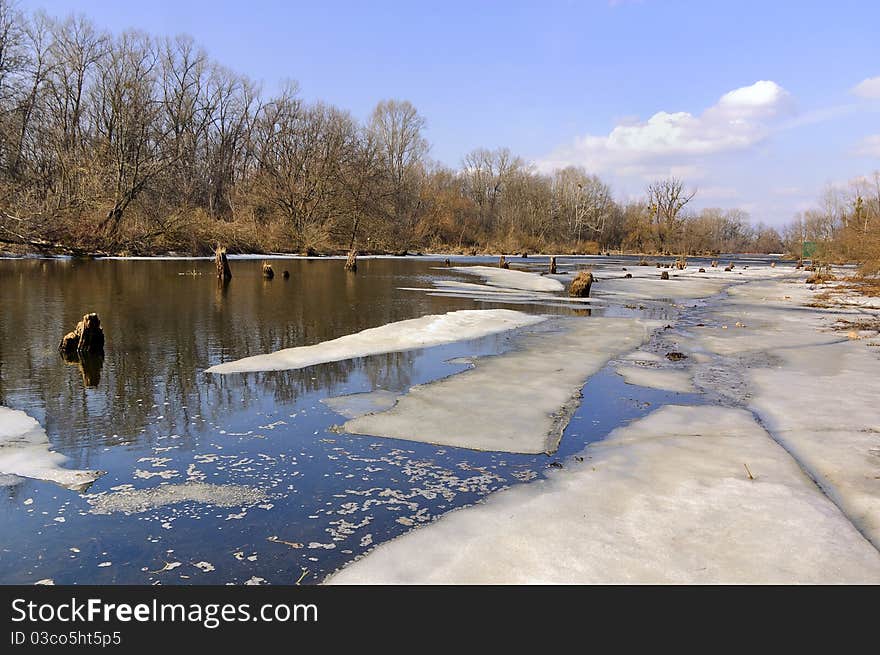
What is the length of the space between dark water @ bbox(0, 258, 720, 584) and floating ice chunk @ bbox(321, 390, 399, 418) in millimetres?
201

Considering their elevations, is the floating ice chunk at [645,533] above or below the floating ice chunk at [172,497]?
above

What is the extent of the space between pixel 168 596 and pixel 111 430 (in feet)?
11.2

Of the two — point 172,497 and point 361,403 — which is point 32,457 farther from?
point 361,403

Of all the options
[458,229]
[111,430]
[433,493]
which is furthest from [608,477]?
[458,229]

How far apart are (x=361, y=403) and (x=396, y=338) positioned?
14.7 ft

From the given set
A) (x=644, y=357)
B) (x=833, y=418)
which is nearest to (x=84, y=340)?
(x=644, y=357)

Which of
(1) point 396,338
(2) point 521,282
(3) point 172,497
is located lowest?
(3) point 172,497

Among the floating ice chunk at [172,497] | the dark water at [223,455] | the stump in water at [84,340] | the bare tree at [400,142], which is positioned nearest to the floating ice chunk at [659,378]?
the dark water at [223,455]

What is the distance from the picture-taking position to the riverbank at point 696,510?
3.32 metres

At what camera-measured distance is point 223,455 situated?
17.1 feet

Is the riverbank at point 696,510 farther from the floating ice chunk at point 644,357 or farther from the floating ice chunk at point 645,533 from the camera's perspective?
the floating ice chunk at point 644,357

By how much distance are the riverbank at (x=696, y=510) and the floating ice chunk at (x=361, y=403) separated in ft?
8.50

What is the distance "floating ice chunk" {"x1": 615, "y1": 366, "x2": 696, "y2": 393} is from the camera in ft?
26.7

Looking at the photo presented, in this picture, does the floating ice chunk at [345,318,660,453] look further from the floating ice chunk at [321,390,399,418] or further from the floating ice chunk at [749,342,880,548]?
the floating ice chunk at [749,342,880,548]
